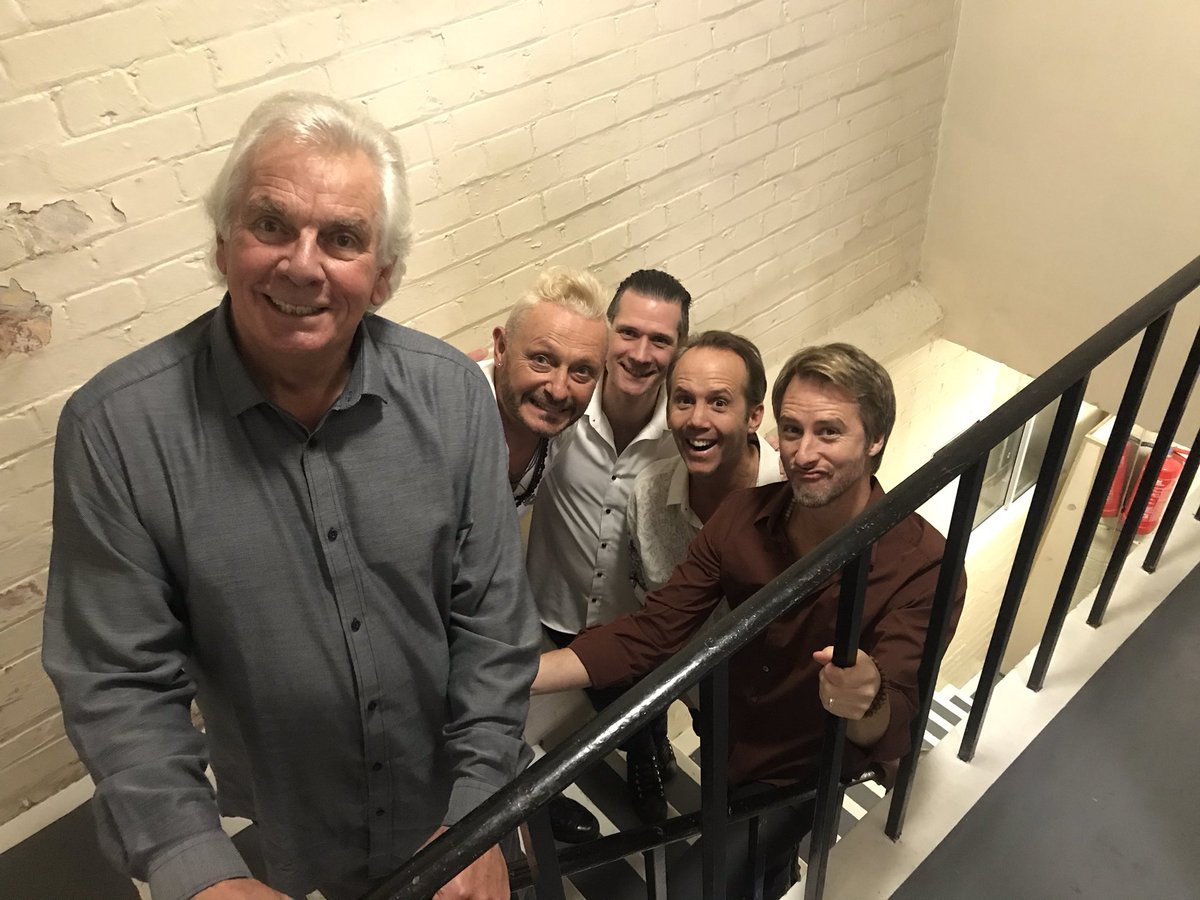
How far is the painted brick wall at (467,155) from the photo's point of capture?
161 centimetres

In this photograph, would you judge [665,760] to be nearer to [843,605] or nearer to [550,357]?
[550,357]

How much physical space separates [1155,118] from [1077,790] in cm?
238

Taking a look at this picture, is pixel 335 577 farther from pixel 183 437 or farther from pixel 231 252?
pixel 231 252

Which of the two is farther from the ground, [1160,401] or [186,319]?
[186,319]

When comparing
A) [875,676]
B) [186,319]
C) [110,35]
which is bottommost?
[875,676]

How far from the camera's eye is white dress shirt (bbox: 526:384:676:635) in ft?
6.52

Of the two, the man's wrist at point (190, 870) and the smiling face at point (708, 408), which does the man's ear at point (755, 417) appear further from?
the man's wrist at point (190, 870)

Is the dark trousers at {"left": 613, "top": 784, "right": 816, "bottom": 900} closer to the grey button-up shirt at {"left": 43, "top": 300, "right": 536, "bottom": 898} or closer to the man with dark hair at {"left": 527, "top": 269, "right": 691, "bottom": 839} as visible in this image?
the man with dark hair at {"left": 527, "top": 269, "right": 691, "bottom": 839}

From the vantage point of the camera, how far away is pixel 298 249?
3.30 ft

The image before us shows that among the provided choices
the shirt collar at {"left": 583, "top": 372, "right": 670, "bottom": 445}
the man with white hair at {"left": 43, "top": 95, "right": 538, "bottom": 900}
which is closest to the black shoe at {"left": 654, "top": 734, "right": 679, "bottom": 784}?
the shirt collar at {"left": 583, "top": 372, "right": 670, "bottom": 445}

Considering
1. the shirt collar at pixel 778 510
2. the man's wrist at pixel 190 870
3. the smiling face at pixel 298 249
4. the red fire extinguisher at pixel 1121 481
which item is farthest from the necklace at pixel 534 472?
the red fire extinguisher at pixel 1121 481

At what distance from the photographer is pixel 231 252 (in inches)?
40.3

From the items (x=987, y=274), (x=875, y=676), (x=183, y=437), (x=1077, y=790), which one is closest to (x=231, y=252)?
(x=183, y=437)

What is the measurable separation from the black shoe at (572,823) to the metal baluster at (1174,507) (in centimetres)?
137
